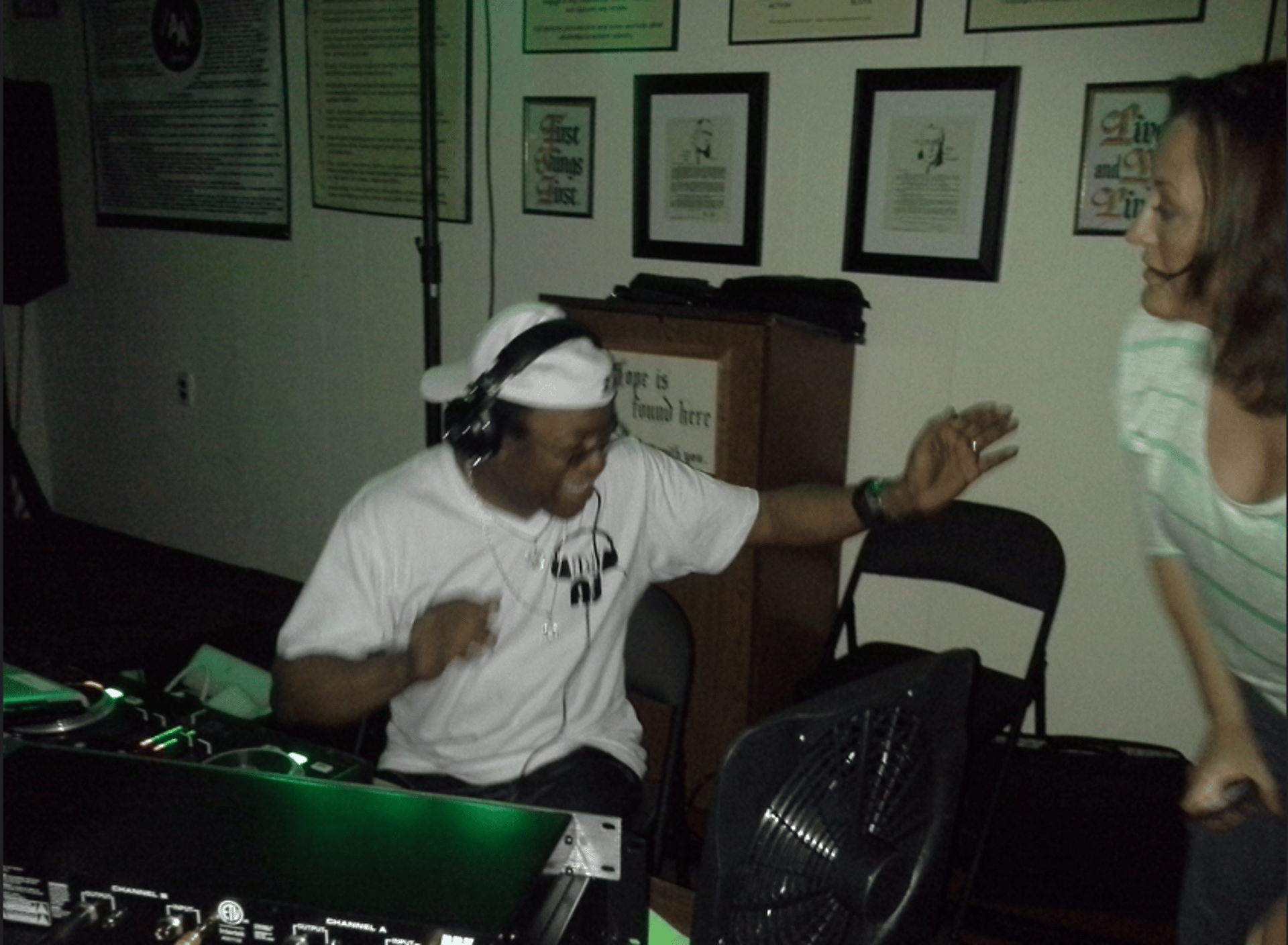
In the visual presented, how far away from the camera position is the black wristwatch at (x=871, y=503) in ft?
5.33

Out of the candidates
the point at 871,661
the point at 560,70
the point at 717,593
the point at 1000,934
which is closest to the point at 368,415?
the point at 560,70

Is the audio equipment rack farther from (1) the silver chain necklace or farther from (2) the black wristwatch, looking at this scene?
(2) the black wristwatch

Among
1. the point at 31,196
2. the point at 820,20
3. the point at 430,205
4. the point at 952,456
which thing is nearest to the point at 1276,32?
the point at 820,20

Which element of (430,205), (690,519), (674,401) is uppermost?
(430,205)

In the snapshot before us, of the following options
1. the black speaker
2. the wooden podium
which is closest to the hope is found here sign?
the wooden podium

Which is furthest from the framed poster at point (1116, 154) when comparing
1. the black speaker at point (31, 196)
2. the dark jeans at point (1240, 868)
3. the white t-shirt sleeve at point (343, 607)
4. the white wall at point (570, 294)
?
the black speaker at point (31, 196)

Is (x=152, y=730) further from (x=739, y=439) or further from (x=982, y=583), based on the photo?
(x=982, y=583)

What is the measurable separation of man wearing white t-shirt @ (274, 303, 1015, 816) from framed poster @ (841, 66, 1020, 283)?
1.09 metres

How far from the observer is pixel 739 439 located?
2.24 m

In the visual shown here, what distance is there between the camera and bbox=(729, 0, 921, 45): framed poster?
250 centimetres

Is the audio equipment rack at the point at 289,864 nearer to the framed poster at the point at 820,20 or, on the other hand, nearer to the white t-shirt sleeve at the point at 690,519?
the white t-shirt sleeve at the point at 690,519

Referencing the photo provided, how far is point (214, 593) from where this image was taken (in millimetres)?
4098

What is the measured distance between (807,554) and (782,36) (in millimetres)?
1361

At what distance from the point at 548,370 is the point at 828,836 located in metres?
0.90
